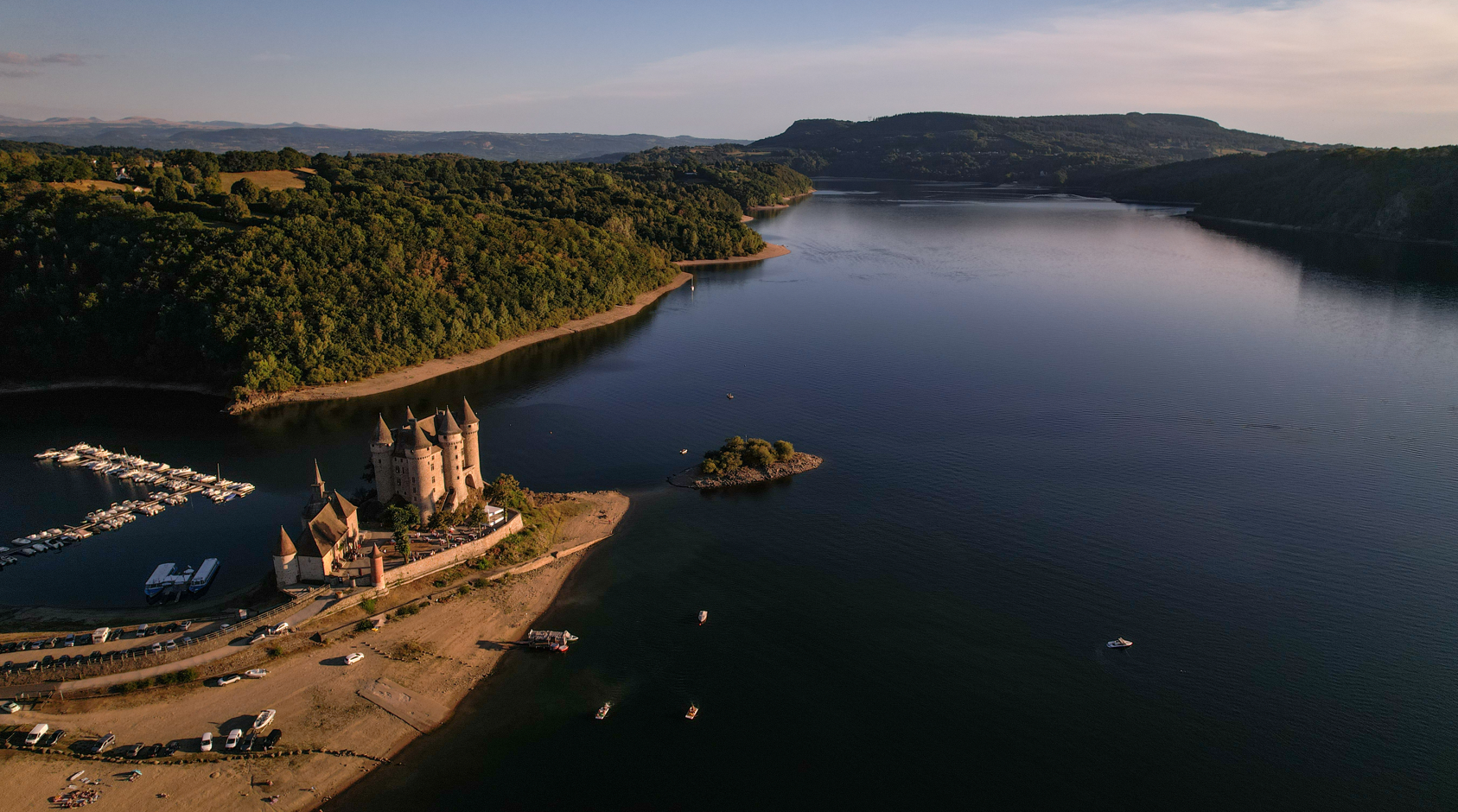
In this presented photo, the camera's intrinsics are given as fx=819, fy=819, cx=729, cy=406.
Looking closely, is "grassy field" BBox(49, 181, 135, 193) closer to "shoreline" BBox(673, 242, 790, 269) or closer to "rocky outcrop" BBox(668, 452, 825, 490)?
"shoreline" BBox(673, 242, 790, 269)

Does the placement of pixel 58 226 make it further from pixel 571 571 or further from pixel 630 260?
pixel 571 571

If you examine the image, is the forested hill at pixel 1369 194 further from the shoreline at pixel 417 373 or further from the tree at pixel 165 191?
the tree at pixel 165 191

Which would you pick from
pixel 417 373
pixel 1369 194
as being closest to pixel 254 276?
pixel 417 373

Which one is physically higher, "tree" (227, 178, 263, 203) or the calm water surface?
"tree" (227, 178, 263, 203)

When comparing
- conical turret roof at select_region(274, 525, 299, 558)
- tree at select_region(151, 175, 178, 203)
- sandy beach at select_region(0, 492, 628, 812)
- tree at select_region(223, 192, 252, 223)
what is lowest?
sandy beach at select_region(0, 492, 628, 812)

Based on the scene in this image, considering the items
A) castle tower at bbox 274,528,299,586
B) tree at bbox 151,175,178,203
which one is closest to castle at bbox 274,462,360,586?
castle tower at bbox 274,528,299,586

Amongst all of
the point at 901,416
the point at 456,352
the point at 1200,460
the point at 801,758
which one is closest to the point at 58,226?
the point at 456,352

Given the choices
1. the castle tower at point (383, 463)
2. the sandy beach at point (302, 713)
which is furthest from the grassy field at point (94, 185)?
the sandy beach at point (302, 713)
